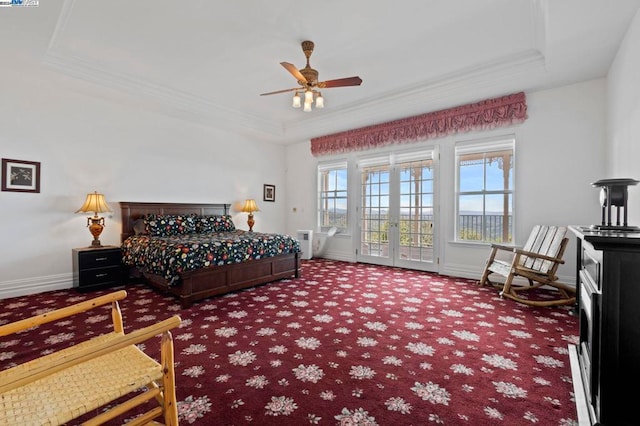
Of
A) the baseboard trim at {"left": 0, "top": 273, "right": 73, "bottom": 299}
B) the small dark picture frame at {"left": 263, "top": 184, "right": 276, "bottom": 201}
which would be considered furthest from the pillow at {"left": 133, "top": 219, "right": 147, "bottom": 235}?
the small dark picture frame at {"left": 263, "top": 184, "right": 276, "bottom": 201}

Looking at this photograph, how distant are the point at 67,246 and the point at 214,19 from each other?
12.4ft

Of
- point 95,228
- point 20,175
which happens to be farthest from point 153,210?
point 20,175

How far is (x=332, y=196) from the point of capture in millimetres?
6594

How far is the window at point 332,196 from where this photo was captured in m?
6.40

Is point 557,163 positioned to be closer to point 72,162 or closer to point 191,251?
point 191,251

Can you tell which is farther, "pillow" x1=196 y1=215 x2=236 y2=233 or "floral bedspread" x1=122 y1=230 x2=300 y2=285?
"pillow" x1=196 y1=215 x2=236 y2=233

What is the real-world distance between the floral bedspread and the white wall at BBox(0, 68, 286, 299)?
86cm

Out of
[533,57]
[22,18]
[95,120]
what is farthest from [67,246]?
[533,57]

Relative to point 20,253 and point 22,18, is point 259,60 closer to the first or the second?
point 22,18

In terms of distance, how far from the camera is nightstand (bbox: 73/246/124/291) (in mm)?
3908

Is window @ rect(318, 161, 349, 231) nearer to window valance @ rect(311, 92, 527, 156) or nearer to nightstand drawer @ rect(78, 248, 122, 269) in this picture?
window valance @ rect(311, 92, 527, 156)

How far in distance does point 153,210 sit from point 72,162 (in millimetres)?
1258

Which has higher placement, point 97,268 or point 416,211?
point 416,211

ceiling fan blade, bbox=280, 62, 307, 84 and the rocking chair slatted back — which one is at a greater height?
ceiling fan blade, bbox=280, 62, 307, 84
